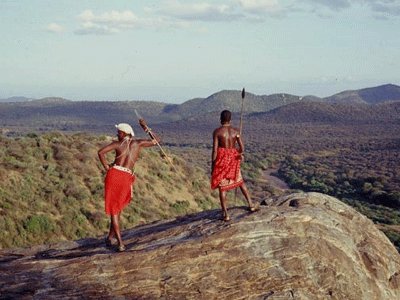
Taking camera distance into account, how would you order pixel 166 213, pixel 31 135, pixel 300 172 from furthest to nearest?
pixel 300 172
pixel 31 135
pixel 166 213

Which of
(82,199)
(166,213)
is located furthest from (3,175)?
(166,213)

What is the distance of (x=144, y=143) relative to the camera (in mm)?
9445

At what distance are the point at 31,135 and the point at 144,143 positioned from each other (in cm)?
2353

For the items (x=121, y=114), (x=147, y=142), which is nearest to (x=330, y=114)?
(x=121, y=114)

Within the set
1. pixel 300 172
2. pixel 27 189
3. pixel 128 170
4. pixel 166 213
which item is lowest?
pixel 300 172

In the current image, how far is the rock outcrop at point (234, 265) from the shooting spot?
7887mm

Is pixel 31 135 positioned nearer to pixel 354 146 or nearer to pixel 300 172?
pixel 300 172

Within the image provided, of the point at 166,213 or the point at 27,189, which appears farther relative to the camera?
the point at 166,213

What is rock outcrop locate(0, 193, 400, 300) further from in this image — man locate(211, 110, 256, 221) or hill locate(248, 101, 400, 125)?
hill locate(248, 101, 400, 125)

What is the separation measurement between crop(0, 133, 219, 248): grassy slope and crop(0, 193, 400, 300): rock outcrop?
7.80m

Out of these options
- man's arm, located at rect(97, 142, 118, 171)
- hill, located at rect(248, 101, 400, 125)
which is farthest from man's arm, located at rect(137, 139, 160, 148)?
hill, located at rect(248, 101, 400, 125)

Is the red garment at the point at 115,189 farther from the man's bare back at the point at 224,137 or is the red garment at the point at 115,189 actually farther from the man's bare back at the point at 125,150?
the man's bare back at the point at 224,137

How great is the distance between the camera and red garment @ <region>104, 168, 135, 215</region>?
9.26 meters

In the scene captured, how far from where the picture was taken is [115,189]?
9.29 m
